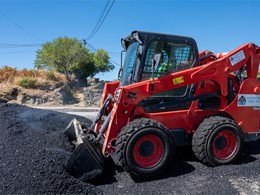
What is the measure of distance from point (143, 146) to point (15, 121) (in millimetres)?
3071

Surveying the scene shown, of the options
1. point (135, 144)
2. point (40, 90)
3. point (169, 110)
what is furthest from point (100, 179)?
point (40, 90)

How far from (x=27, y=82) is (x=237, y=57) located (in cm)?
2079

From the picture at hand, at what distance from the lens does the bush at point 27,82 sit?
2338 cm

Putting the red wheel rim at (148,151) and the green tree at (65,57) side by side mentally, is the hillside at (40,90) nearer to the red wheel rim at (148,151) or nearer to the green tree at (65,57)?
the green tree at (65,57)

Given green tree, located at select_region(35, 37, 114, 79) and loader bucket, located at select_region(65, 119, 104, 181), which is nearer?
loader bucket, located at select_region(65, 119, 104, 181)

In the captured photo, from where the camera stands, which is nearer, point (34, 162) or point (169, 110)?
point (34, 162)

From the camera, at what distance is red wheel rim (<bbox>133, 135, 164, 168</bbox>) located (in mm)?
4312

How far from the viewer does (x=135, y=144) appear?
4.27m

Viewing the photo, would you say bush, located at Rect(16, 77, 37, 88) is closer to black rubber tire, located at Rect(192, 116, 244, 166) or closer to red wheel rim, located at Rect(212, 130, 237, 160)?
black rubber tire, located at Rect(192, 116, 244, 166)

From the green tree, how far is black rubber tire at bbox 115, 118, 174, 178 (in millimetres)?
26115

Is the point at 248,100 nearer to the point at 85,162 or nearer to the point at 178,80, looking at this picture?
the point at 178,80

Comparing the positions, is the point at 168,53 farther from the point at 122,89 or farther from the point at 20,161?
the point at 20,161

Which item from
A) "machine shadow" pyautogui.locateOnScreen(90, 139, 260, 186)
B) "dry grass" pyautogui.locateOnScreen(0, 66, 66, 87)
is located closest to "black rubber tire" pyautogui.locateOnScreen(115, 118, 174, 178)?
"machine shadow" pyautogui.locateOnScreen(90, 139, 260, 186)

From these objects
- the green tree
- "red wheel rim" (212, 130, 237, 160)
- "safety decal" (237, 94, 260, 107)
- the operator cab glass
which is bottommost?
"red wheel rim" (212, 130, 237, 160)
